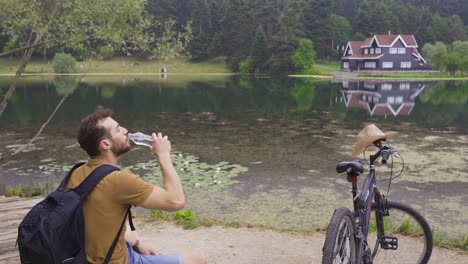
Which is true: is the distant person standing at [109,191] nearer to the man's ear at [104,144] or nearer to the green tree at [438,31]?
the man's ear at [104,144]

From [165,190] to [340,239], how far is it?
6.52 ft

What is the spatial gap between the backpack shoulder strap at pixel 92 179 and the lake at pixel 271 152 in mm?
6656

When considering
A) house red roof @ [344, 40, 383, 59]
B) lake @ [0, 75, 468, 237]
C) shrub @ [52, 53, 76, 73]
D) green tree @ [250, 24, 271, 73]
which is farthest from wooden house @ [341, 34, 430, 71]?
shrub @ [52, 53, 76, 73]

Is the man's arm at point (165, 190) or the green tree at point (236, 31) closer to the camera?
the man's arm at point (165, 190)

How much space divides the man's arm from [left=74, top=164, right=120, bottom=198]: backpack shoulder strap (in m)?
0.34

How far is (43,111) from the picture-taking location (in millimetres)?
32156

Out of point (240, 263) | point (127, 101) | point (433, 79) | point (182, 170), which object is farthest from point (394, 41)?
point (240, 263)

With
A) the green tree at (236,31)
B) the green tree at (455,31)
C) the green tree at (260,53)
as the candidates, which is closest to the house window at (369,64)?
the green tree at (260,53)

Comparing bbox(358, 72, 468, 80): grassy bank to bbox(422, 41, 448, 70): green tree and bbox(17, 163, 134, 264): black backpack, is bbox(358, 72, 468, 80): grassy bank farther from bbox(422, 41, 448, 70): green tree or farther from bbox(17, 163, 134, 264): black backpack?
bbox(17, 163, 134, 264): black backpack

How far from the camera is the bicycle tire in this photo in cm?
405

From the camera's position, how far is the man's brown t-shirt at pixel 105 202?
301 centimetres

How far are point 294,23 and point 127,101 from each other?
201 ft

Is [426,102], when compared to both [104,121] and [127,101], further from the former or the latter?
[104,121]

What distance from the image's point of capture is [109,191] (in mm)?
3012
